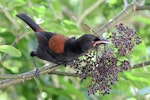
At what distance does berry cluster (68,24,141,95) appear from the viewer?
1664mm

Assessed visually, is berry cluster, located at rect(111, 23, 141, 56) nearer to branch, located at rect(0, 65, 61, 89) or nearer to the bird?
the bird

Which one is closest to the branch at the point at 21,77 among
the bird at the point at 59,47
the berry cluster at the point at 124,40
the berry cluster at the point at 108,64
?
the bird at the point at 59,47

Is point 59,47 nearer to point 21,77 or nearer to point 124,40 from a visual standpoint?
point 21,77

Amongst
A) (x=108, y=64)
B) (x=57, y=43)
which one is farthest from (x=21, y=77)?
(x=108, y=64)

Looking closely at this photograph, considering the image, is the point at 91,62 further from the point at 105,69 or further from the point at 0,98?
the point at 0,98

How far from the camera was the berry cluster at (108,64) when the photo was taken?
5.46ft

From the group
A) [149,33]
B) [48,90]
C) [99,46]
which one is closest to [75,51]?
[99,46]

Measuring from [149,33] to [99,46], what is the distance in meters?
1.73

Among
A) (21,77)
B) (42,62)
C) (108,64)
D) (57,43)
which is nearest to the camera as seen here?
(108,64)

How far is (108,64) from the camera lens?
5.46ft

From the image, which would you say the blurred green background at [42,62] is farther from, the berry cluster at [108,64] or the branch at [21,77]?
the branch at [21,77]

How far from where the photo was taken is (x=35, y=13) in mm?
2299

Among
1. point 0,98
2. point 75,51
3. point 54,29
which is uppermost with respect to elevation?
point 54,29

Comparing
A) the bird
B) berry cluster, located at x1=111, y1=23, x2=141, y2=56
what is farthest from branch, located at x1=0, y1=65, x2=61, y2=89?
berry cluster, located at x1=111, y1=23, x2=141, y2=56
